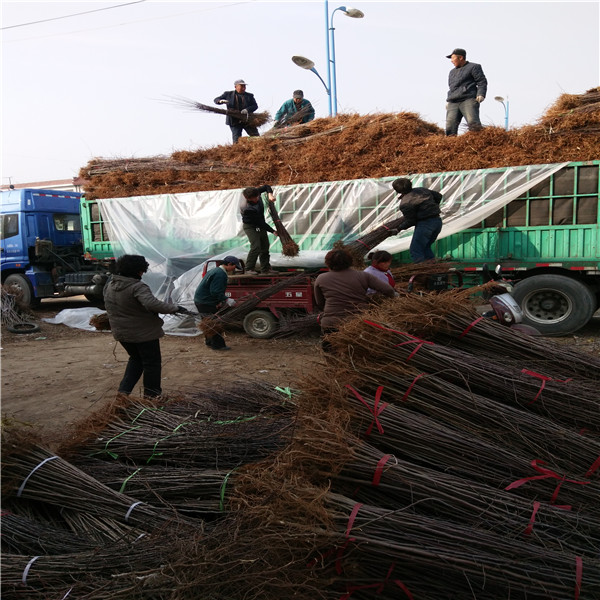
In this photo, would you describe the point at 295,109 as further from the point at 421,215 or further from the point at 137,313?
the point at 137,313

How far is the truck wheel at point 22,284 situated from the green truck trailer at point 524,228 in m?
7.42

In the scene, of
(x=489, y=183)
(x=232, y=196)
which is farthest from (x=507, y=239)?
(x=232, y=196)

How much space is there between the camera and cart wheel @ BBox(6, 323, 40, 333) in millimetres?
10547

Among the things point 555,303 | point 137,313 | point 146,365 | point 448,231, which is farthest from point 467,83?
point 146,365

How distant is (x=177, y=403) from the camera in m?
4.26

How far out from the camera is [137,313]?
198 inches

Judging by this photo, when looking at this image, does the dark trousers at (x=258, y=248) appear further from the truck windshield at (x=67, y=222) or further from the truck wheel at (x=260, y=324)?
the truck windshield at (x=67, y=222)

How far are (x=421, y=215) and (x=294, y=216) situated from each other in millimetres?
3040

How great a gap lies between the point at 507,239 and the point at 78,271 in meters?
10.3

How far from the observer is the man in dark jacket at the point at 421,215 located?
26.4ft

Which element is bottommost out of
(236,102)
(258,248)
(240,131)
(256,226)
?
(258,248)

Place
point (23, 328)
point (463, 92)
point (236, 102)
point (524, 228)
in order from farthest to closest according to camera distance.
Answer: point (236, 102) < point (23, 328) < point (463, 92) < point (524, 228)

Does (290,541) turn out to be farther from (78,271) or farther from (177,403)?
(78,271)

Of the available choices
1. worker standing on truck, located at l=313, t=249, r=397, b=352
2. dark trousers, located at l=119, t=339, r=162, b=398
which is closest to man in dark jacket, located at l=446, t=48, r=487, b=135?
worker standing on truck, located at l=313, t=249, r=397, b=352
